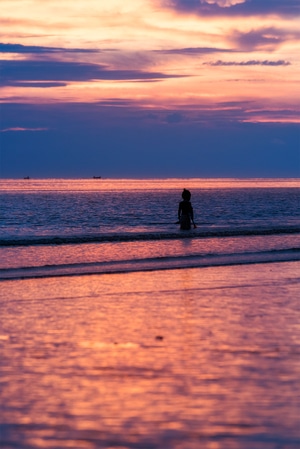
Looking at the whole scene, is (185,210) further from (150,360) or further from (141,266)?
(150,360)

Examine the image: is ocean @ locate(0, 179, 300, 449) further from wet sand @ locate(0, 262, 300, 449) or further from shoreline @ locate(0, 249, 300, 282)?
shoreline @ locate(0, 249, 300, 282)

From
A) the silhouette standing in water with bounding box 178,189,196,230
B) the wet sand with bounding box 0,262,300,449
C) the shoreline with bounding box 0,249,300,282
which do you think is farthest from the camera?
the silhouette standing in water with bounding box 178,189,196,230

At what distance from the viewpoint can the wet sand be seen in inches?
274

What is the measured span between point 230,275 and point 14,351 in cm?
1004

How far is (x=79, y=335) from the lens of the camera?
448 inches

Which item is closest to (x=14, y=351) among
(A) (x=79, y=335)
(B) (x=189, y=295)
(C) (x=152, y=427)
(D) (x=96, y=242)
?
(A) (x=79, y=335)

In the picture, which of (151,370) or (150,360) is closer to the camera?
(151,370)

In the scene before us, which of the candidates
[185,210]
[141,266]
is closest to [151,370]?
[141,266]

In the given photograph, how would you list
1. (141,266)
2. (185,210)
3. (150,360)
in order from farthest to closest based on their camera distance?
1. (185,210)
2. (141,266)
3. (150,360)

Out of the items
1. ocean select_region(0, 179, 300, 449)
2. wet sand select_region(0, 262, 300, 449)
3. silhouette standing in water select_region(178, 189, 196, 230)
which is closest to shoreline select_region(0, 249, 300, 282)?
ocean select_region(0, 179, 300, 449)

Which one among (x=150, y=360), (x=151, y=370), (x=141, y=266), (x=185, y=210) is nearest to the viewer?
(x=151, y=370)

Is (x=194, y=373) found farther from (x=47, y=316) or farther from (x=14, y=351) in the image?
(x=47, y=316)

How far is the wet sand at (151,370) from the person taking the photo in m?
6.95

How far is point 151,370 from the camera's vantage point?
29.9 ft
